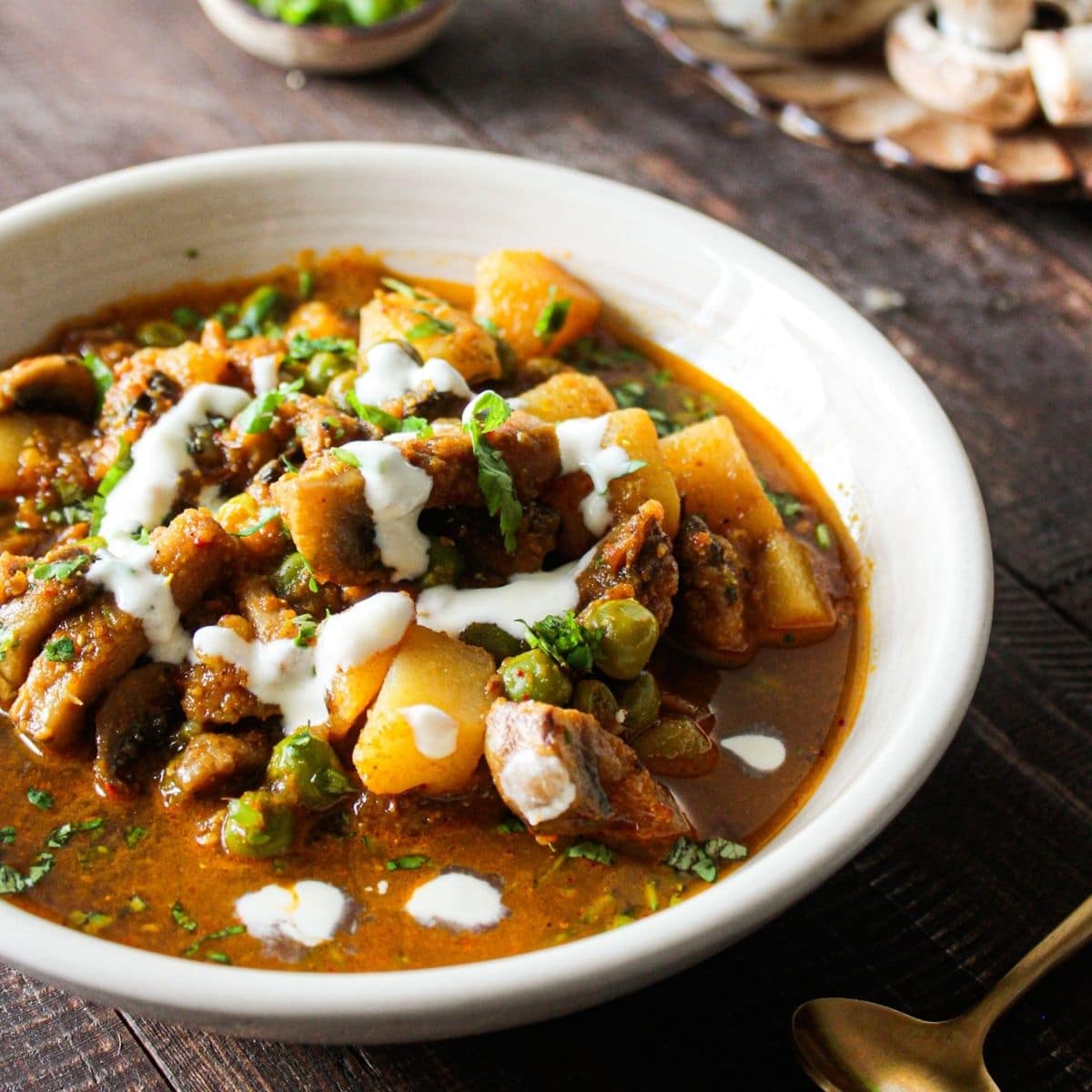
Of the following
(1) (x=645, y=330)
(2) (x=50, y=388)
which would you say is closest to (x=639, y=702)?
(1) (x=645, y=330)

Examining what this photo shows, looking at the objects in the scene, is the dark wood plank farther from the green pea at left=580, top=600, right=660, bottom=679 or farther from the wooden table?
the green pea at left=580, top=600, right=660, bottom=679

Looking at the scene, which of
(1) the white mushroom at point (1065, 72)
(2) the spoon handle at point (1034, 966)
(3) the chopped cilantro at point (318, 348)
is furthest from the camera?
(1) the white mushroom at point (1065, 72)

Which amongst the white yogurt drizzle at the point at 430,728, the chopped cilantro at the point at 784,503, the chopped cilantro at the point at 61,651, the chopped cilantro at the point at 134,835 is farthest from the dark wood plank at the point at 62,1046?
the chopped cilantro at the point at 784,503

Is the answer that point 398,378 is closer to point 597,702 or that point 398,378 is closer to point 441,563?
point 441,563

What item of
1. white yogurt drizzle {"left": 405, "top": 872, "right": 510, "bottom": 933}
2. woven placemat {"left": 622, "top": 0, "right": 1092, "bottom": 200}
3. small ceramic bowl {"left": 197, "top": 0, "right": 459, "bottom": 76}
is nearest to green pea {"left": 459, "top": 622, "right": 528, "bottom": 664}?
white yogurt drizzle {"left": 405, "top": 872, "right": 510, "bottom": 933}

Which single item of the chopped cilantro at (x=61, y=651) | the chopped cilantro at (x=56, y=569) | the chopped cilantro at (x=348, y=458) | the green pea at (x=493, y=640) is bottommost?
the green pea at (x=493, y=640)

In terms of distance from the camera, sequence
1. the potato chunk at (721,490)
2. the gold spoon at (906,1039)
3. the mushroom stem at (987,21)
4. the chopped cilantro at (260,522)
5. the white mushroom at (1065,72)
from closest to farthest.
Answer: the gold spoon at (906,1039) < the chopped cilantro at (260,522) < the potato chunk at (721,490) < the white mushroom at (1065,72) < the mushroom stem at (987,21)

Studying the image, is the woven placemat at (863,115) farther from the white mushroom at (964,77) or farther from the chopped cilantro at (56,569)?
the chopped cilantro at (56,569)
